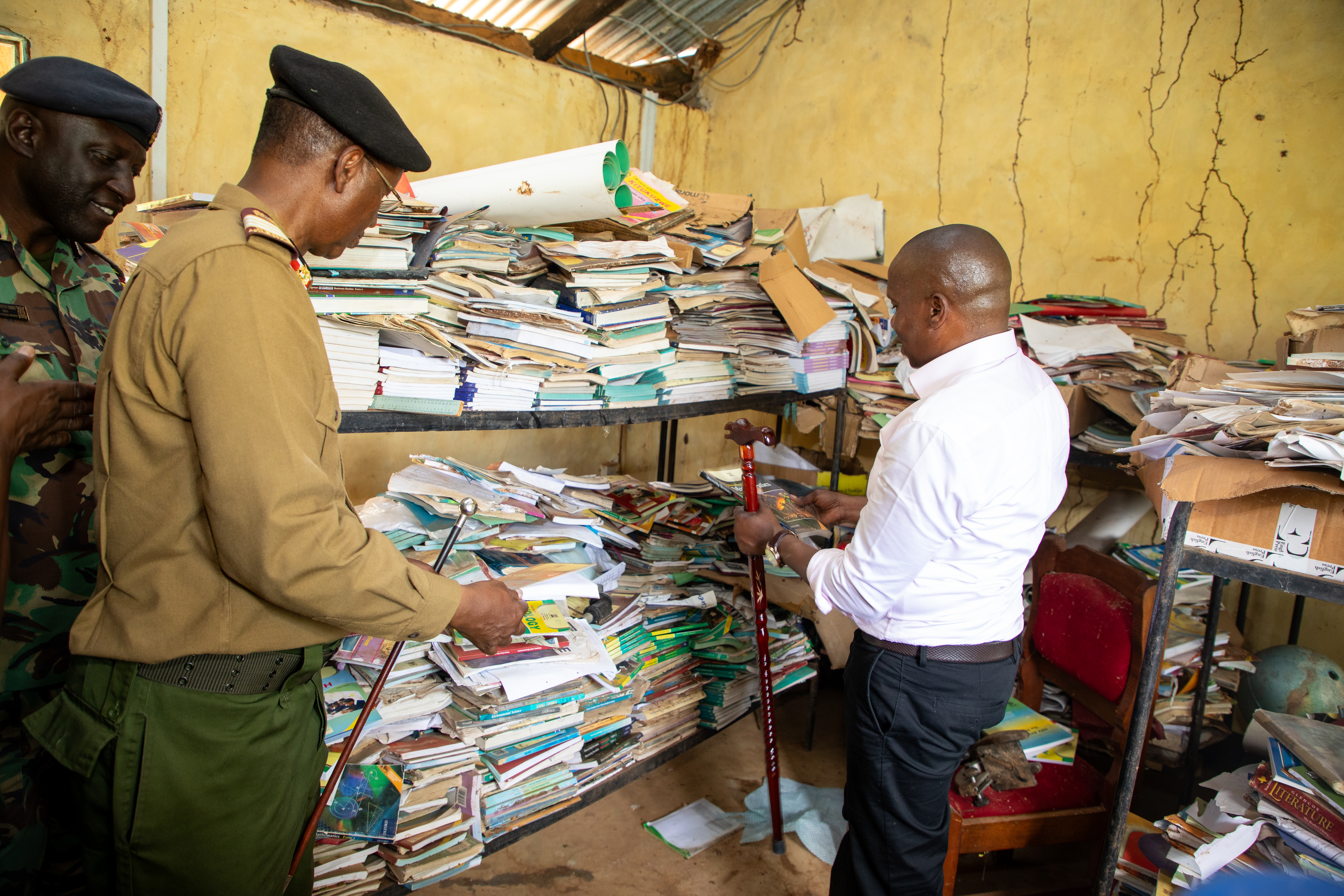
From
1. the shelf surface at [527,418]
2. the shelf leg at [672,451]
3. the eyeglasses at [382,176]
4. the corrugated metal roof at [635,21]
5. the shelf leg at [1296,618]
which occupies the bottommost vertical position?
the shelf leg at [1296,618]

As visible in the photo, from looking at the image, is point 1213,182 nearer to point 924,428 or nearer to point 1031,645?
point 1031,645

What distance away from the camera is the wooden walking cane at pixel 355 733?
136 cm

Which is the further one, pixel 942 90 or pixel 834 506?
pixel 942 90

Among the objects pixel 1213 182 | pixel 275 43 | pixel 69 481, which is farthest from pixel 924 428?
pixel 275 43

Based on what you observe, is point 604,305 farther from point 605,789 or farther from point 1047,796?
point 1047,796

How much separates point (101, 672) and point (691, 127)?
4948 millimetres

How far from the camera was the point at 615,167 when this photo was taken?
200cm

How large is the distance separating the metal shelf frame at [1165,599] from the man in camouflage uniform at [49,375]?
217 cm

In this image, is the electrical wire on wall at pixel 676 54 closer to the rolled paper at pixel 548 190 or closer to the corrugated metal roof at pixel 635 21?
the corrugated metal roof at pixel 635 21

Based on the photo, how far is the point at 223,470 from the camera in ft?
3.06

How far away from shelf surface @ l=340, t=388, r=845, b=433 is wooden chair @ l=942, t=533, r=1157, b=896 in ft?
3.94

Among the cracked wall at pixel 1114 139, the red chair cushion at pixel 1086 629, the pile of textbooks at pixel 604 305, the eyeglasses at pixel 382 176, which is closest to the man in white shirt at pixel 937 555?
the red chair cushion at pixel 1086 629

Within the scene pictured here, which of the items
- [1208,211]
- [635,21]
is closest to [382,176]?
[1208,211]

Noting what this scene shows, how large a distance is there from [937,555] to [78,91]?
74.0 inches
